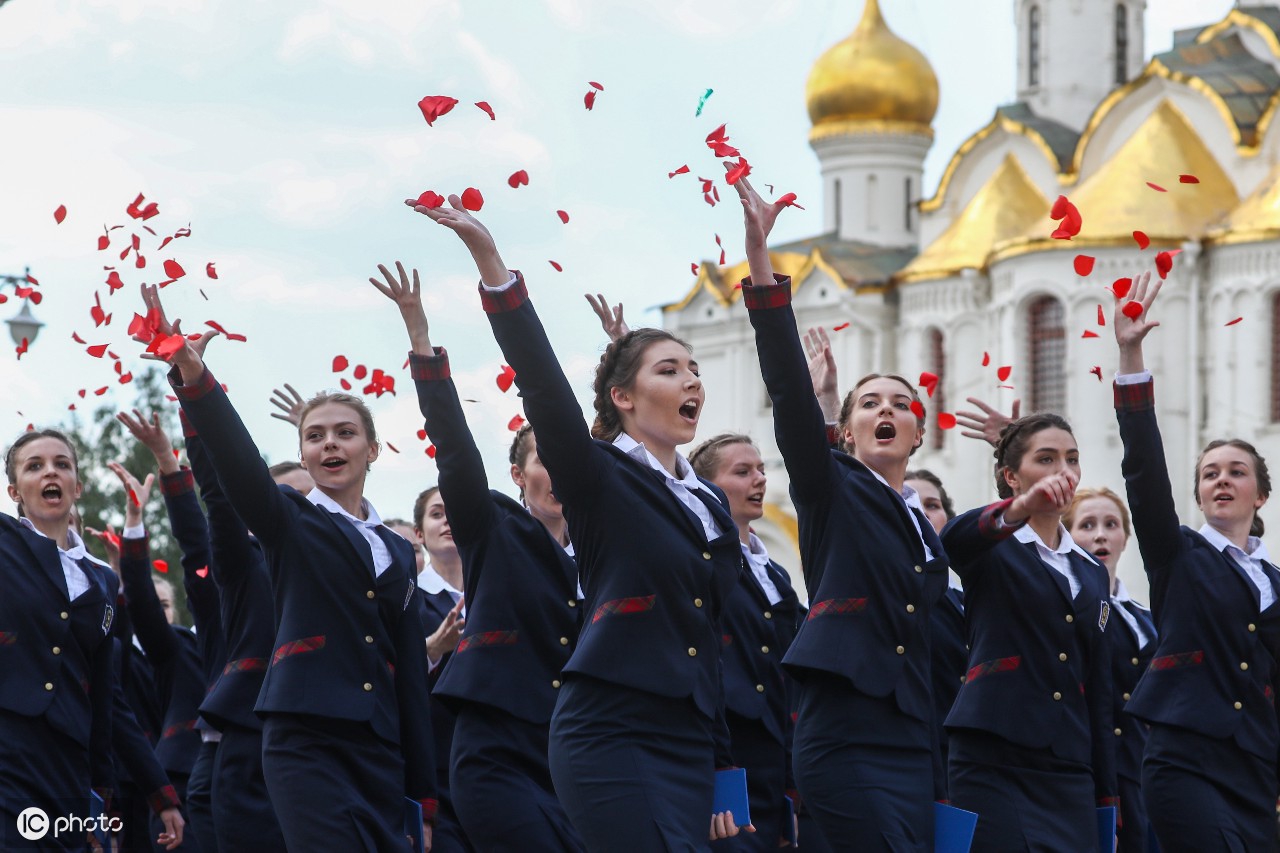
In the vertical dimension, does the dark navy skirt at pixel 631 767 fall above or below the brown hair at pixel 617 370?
below

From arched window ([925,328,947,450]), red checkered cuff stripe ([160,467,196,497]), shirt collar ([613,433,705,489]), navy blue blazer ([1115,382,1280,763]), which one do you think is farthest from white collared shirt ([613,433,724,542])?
arched window ([925,328,947,450])

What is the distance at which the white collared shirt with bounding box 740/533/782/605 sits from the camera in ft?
26.9

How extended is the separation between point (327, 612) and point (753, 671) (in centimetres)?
175

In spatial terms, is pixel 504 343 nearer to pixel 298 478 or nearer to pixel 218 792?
pixel 218 792

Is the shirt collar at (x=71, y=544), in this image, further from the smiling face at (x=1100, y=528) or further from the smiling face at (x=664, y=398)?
the smiling face at (x=1100, y=528)

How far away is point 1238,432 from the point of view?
128 feet

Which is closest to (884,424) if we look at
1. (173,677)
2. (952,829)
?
A: (952,829)

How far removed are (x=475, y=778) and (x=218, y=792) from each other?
4.04 ft

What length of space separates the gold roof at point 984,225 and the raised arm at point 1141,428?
36447mm

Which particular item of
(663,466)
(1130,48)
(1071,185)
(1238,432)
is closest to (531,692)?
(663,466)

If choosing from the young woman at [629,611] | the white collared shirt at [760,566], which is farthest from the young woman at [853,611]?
the white collared shirt at [760,566]

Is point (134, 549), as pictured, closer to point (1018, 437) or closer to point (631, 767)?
point (1018, 437)

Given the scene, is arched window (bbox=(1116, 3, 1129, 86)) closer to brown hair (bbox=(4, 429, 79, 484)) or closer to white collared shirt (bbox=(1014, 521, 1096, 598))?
brown hair (bbox=(4, 429, 79, 484))

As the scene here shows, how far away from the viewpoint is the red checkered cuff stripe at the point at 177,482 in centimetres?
809
